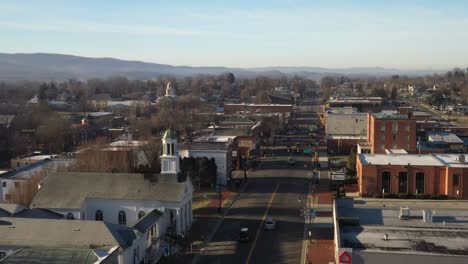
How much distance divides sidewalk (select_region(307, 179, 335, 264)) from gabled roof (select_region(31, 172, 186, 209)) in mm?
8923

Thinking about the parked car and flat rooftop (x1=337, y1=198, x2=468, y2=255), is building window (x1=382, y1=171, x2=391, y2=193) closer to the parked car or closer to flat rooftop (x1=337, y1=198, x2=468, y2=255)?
flat rooftop (x1=337, y1=198, x2=468, y2=255)

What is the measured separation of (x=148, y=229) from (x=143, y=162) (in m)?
19.4

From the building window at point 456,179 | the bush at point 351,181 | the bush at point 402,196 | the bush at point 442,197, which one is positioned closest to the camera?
the building window at point 456,179

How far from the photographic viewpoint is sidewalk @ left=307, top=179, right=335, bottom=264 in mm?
30594

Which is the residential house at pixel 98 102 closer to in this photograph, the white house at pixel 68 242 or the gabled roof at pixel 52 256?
the white house at pixel 68 242

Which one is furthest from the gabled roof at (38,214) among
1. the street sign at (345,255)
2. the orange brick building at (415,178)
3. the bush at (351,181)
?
the bush at (351,181)

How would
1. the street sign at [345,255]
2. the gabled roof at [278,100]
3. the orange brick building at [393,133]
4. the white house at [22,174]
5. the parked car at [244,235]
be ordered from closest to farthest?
the street sign at [345,255] < the parked car at [244,235] < the white house at [22,174] < the orange brick building at [393,133] < the gabled roof at [278,100]

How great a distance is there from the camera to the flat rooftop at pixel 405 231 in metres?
24.5

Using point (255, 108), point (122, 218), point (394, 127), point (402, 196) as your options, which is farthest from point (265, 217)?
point (255, 108)

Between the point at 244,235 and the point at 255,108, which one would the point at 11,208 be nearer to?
the point at 244,235

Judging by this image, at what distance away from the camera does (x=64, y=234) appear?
2811cm

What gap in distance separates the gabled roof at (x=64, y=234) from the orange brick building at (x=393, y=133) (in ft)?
121

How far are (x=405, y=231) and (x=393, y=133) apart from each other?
3381 cm

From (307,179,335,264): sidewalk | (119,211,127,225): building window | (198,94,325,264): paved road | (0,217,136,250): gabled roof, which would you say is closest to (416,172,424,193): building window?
(307,179,335,264): sidewalk
